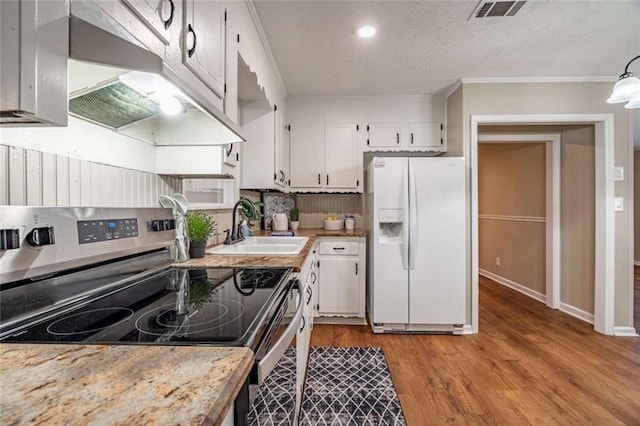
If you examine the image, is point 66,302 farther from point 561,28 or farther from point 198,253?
point 561,28

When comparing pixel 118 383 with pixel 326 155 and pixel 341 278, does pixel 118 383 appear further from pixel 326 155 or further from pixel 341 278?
pixel 326 155

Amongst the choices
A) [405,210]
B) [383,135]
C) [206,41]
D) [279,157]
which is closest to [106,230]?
[206,41]

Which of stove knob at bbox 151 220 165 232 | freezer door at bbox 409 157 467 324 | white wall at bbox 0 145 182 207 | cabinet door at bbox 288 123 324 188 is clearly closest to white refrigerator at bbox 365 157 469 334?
freezer door at bbox 409 157 467 324

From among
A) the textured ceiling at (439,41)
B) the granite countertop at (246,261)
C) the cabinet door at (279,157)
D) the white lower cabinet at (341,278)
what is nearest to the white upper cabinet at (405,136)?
the textured ceiling at (439,41)

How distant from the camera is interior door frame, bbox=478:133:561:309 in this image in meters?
3.18

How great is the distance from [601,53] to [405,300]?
2540mm

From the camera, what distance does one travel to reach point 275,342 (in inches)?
29.0

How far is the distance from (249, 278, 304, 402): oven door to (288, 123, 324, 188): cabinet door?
219 cm

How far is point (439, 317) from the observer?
2609 mm

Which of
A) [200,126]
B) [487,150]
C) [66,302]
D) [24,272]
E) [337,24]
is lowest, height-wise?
[66,302]

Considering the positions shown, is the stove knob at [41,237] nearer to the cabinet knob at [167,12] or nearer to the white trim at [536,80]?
the cabinet knob at [167,12]

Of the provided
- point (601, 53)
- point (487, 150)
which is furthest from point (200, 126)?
point (487, 150)

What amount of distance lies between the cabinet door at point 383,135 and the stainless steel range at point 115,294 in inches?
94.2

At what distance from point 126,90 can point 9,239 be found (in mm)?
494
